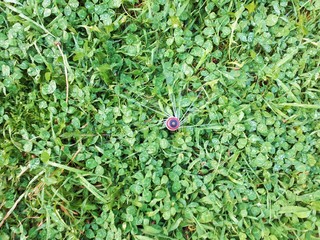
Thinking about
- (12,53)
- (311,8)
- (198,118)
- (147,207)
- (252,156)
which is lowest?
(147,207)

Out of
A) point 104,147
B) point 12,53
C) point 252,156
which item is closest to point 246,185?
point 252,156

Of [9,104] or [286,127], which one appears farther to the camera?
[286,127]

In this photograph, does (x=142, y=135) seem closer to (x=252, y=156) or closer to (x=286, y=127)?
(x=252, y=156)

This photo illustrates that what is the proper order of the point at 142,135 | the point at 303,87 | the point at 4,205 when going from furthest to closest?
the point at 303,87, the point at 142,135, the point at 4,205
